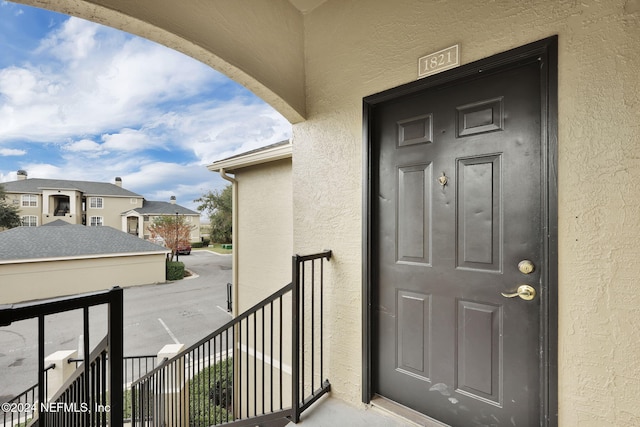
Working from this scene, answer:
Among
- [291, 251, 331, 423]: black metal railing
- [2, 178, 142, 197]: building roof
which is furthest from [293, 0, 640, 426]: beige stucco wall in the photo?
[2, 178, 142, 197]: building roof

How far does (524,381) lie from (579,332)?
1.18ft

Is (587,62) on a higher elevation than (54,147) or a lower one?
lower

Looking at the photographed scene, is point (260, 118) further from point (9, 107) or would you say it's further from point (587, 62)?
point (587, 62)

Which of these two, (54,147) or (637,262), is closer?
(637,262)

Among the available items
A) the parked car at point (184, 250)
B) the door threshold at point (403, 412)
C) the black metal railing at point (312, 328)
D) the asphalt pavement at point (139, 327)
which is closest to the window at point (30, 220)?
the parked car at point (184, 250)

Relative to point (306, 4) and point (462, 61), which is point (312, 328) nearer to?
point (462, 61)

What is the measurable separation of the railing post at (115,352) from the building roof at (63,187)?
25.1 meters

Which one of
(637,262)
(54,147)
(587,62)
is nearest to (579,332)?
(637,262)

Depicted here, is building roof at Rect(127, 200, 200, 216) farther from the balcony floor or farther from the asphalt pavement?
the balcony floor

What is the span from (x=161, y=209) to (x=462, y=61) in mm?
25914

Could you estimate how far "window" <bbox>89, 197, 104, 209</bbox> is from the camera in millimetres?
19797

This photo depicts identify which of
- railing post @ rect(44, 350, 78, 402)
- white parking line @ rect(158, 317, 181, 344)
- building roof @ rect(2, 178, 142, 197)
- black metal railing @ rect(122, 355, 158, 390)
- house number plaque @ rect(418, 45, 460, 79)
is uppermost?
building roof @ rect(2, 178, 142, 197)

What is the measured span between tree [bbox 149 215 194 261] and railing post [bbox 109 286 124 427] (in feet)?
61.5

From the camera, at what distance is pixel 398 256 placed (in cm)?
163
